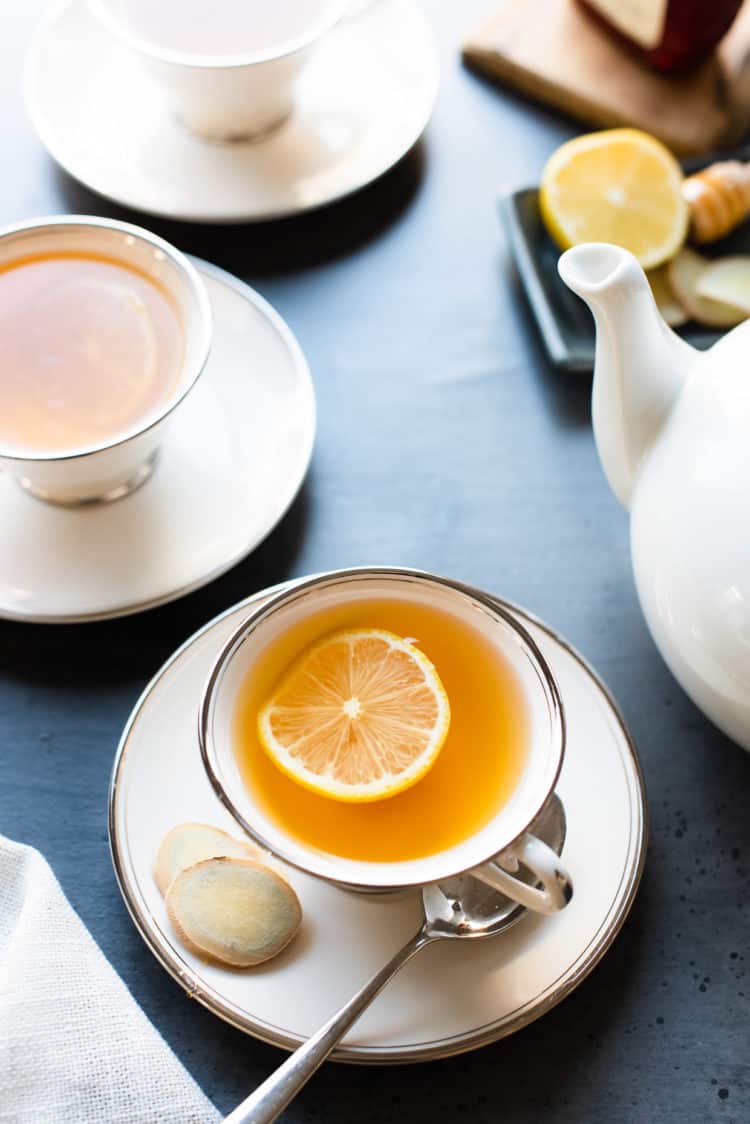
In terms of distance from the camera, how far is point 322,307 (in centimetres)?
106

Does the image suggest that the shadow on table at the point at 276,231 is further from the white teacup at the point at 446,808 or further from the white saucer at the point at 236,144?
the white teacup at the point at 446,808

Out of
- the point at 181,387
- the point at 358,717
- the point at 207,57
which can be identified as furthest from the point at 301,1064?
the point at 207,57

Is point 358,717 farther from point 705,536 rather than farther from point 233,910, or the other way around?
point 705,536

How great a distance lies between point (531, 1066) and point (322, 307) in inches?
25.8

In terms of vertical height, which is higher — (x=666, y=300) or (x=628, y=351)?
(x=628, y=351)

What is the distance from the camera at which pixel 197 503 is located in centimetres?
90

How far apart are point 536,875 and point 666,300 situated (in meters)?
0.60

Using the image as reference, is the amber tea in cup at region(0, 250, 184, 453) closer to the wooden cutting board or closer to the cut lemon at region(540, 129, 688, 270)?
the cut lemon at region(540, 129, 688, 270)

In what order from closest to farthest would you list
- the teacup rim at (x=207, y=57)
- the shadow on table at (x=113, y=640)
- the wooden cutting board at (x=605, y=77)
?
the shadow on table at (x=113, y=640) → the teacup rim at (x=207, y=57) → the wooden cutting board at (x=605, y=77)

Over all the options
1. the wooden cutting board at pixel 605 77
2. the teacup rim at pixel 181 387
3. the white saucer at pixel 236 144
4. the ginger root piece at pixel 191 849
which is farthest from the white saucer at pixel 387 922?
the wooden cutting board at pixel 605 77

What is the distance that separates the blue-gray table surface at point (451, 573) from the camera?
2.30ft

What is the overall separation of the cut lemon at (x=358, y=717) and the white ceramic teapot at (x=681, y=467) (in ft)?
0.52

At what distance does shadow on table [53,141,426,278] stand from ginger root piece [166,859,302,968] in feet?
1.93

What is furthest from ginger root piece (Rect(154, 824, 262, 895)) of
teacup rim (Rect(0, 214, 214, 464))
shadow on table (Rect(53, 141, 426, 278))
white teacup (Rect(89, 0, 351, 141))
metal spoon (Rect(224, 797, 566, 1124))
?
white teacup (Rect(89, 0, 351, 141))
